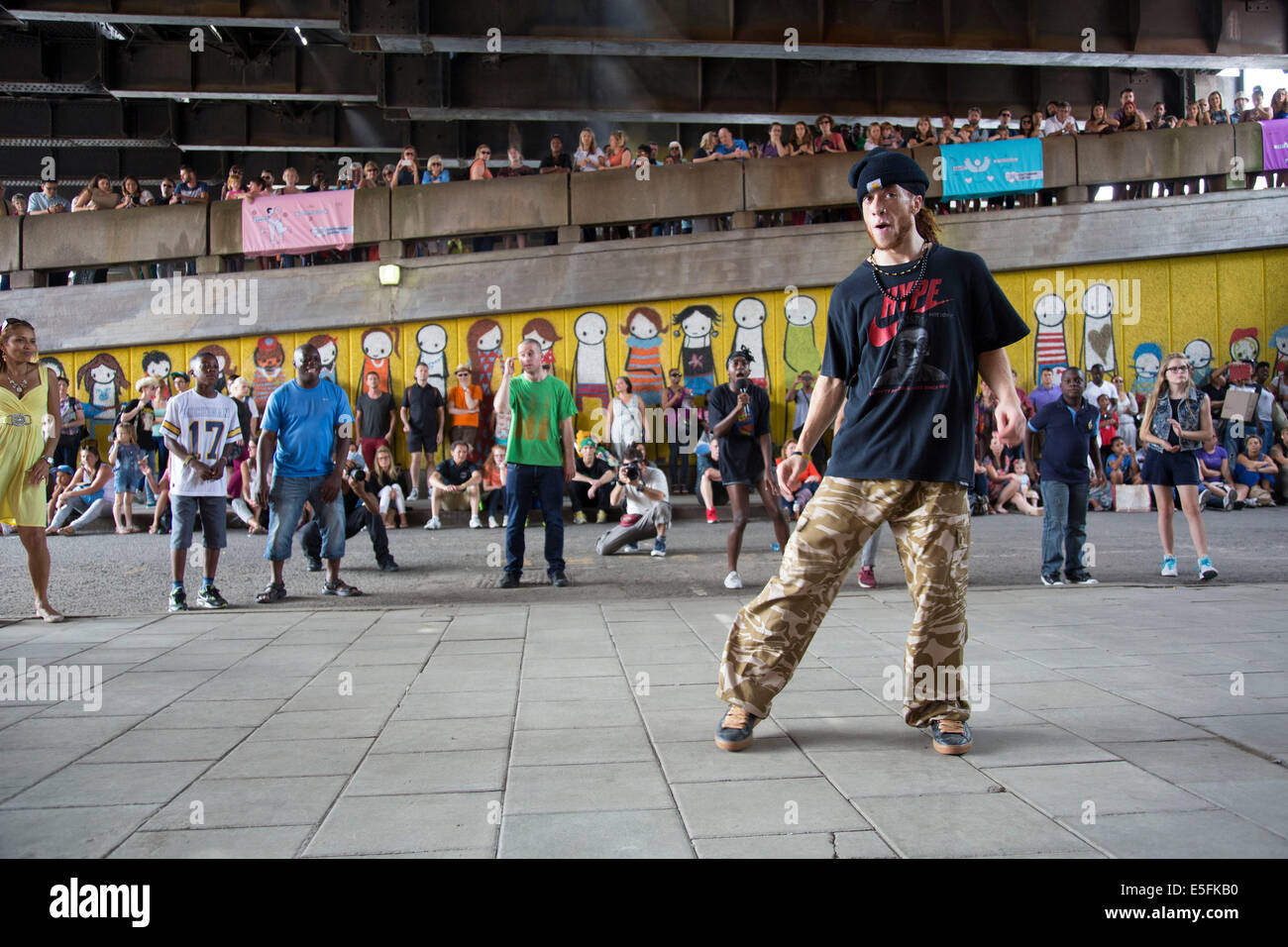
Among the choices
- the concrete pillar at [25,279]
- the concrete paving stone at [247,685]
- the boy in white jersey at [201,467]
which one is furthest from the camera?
the concrete pillar at [25,279]

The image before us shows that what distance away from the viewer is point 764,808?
2795 millimetres

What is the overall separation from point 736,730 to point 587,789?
671 mm

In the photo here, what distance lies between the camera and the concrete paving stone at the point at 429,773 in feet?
10.0

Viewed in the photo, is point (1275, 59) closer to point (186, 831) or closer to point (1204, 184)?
point (1204, 184)

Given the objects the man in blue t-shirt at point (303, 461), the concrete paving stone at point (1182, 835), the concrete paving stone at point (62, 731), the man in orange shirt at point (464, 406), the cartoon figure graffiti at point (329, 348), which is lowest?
the concrete paving stone at point (62, 731)

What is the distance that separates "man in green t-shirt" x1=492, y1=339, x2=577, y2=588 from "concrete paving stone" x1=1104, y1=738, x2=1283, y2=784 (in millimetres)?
5431

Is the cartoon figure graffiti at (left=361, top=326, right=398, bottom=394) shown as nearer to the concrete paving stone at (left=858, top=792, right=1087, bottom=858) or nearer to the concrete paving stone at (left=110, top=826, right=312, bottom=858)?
the concrete paving stone at (left=110, top=826, right=312, bottom=858)

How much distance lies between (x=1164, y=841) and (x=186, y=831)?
2.71 m

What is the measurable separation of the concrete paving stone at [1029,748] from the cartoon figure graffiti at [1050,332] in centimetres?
1478

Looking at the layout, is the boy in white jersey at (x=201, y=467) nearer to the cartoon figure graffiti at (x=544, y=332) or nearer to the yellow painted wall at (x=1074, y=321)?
the yellow painted wall at (x=1074, y=321)

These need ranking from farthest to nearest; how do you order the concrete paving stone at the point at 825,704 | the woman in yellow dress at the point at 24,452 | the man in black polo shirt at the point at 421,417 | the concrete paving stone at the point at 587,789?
the man in black polo shirt at the point at 421,417, the woman in yellow dress at the point at 24,452, the concrete paving stone at the point at 825,704, the concrete paving stone at the point at 587,789

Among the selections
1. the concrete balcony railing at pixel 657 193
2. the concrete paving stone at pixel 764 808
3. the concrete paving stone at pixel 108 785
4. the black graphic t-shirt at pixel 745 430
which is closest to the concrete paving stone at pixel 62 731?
the concrete paving stone at pixel 108 785

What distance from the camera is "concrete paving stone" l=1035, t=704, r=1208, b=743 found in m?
3.48

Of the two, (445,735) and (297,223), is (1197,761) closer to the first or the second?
(445,735)
